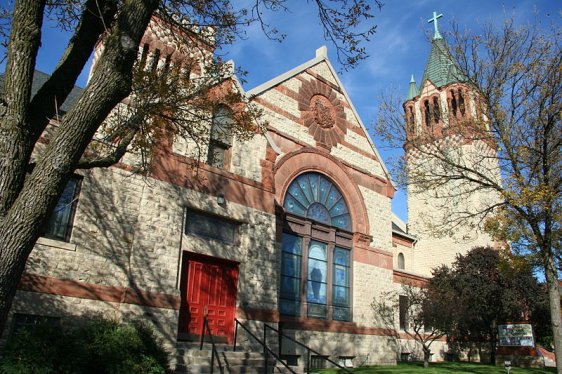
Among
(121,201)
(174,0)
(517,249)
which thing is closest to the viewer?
(174,0)

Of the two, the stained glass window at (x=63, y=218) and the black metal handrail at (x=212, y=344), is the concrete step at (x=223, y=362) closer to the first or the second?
the black metal handrail at (x=212, y=344)

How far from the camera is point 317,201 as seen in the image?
18.9m

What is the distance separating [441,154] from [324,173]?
4757 mm

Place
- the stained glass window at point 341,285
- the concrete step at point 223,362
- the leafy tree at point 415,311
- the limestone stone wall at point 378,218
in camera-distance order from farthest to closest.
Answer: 1. the limestone stone wall at point 378,218
2. the leafy tree at point 415,311
3. the stained glass window at point 341,285
4. the concrete step at point 223,362

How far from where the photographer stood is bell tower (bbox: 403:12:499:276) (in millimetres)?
16156

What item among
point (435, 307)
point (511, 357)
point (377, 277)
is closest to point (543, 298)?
point (511, 357)

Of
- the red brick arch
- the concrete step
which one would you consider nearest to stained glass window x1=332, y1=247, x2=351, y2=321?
the red brick arch

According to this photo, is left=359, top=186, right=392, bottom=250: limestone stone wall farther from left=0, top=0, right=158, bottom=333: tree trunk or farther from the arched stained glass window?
left=0, top=0, right=158, bottom=333: tree trunk

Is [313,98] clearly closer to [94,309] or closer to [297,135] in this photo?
[297,135]

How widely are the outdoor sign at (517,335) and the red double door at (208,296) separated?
45.1 feet

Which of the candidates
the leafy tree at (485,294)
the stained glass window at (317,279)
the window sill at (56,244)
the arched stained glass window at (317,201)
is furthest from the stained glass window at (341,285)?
the window sill at (56,244)

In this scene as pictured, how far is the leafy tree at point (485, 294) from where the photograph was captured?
965 inches

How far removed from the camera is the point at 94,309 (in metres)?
10.8

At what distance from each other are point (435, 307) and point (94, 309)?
14016 mm
